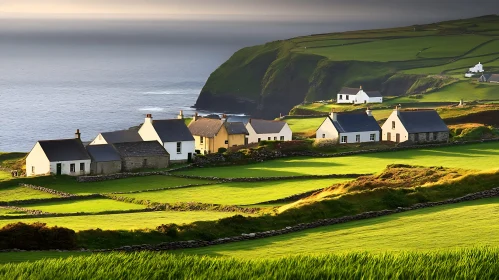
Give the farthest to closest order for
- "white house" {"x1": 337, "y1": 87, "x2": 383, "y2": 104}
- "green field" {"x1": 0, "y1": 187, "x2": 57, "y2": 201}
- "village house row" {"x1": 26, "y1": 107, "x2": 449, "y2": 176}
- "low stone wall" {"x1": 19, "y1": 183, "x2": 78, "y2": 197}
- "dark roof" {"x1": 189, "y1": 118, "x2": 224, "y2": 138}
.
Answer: "white house" {"x1": 337, "y1": 87, "x2": 383, "y2": 104}
"dark roof" {"x1": 189, "y1": 118, "x2": 224, "y2": 138}
"village house row" {"x1": 26, "y1": 107, "x2": 449, "y2": 176}
"low stone wall" {"x1": 19, "y1": 183, "x2": 78, "y2": 197}
"green field" {"x1": 0, "y1": 187, "x2": 57, "y2": 201}

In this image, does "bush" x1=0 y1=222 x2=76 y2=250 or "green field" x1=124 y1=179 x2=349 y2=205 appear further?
"green field" x1=124 y1=179 x2=349 y2=205

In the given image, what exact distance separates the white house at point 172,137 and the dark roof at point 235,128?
403 inches

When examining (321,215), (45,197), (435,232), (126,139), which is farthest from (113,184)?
(435,232)

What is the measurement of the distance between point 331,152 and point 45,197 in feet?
114

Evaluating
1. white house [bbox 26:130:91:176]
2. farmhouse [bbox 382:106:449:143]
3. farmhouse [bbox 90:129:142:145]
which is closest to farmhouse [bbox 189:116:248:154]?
farmhouse [bbox 90:129:142:145]

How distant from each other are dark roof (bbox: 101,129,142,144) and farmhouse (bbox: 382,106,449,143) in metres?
29.6

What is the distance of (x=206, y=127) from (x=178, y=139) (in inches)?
480

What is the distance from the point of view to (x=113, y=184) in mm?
75812

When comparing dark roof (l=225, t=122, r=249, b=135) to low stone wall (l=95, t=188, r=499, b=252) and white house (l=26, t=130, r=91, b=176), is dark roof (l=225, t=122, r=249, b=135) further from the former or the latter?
low stone wall (l=95, t=188, r=499, b=252)

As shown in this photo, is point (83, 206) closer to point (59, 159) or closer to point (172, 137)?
point (59, 159)

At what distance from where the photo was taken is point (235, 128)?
10762cm

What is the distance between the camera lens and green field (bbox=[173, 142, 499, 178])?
77.2 m

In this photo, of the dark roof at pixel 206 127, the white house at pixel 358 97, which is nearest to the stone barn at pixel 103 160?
the dark roof at pixel 206 127

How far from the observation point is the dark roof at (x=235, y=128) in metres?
106
